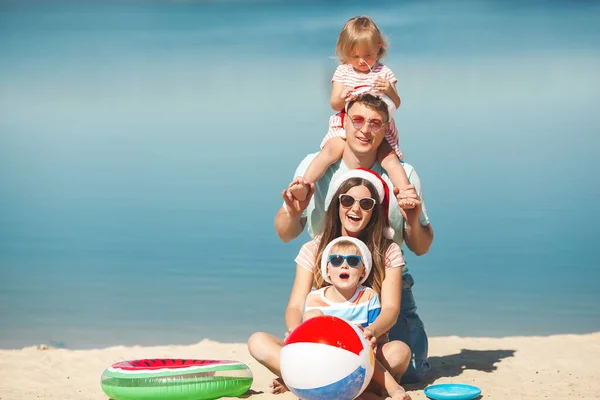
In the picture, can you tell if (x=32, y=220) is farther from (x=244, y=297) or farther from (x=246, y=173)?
(x=244, y=297)

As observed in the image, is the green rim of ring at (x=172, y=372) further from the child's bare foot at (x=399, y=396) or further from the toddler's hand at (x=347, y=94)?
the toddler's hand at (x=347, y=94)

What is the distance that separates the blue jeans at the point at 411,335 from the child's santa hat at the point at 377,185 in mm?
663

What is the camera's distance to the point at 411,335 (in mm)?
7270

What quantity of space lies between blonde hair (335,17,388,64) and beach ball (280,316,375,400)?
2016 millimetres

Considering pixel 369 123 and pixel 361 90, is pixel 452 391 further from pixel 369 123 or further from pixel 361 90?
pixel 361 90

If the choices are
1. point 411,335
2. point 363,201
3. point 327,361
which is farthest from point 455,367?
point 327,361

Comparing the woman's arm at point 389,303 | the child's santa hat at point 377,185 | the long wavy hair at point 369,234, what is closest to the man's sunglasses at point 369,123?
the child's santa hat at point 377,185

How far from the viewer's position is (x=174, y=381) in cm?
671

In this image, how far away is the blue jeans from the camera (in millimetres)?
7223

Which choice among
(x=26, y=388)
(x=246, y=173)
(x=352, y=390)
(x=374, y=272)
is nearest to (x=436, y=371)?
(x=374, y=272)

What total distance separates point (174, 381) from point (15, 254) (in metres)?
8.12

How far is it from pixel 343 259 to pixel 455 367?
2018 mm

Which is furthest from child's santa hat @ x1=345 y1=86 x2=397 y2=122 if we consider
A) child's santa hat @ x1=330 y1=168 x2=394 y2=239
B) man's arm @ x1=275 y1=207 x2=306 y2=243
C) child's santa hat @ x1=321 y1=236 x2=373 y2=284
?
child's santa hat @ x1=321 y1=236 x2=373 y2=284

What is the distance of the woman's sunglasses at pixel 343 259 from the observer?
6305mm
